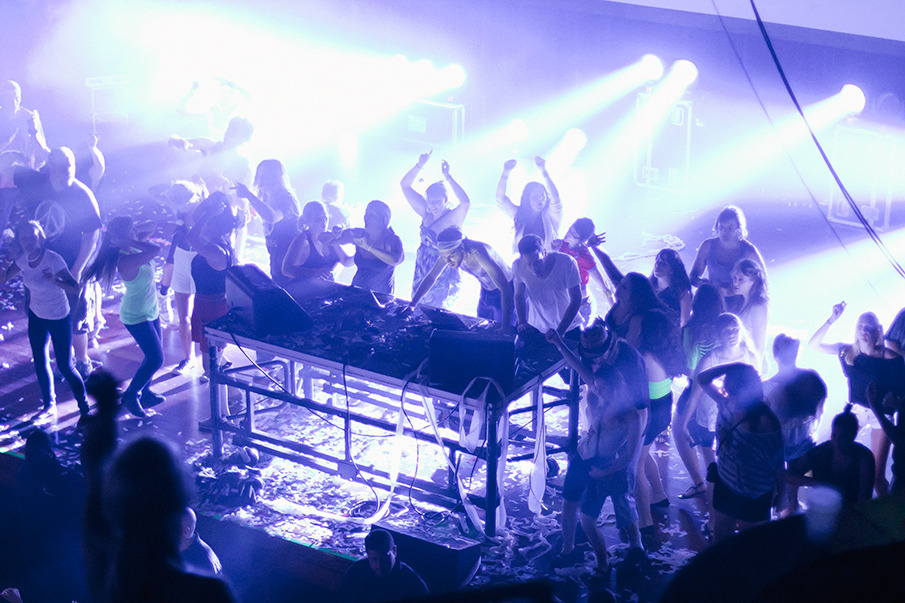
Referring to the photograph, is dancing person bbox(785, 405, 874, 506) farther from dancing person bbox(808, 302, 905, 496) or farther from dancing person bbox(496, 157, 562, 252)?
dancing person bbox(496, 157, 562, 252)

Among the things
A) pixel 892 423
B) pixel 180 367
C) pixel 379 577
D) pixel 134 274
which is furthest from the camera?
pixel 180 367

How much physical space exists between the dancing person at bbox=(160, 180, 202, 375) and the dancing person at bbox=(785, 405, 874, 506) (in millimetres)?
3884

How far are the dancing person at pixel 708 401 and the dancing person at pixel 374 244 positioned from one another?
1.94 metres

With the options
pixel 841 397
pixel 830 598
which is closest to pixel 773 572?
pixel 830 598

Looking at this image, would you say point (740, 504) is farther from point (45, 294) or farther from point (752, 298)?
point (45, 294)

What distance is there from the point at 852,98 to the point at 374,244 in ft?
16.1

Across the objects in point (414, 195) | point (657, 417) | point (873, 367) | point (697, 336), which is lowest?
point (657, 417)

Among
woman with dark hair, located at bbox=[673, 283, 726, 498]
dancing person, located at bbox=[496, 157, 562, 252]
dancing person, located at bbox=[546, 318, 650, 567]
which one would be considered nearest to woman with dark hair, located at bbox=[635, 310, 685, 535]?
woman with dark hair, located at bbox=[673, 283, 726, 498]

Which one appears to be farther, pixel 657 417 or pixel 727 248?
pixel 727 248

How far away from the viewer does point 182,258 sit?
5992mm

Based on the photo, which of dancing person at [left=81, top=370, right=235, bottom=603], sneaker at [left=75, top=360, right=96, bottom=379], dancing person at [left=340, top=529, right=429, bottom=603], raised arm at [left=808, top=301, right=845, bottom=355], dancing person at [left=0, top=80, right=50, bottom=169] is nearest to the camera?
dancing person at [left=81, top=370, right=235, bottom=603]

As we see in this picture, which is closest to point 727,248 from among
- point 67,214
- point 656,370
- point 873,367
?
point 873,367

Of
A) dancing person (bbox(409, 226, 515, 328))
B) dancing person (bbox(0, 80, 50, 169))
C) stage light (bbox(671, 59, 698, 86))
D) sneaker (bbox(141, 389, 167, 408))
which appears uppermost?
stage light (bbox(671, 59, 698, 86))

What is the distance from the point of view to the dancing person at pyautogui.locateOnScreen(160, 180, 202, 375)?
234 inches
